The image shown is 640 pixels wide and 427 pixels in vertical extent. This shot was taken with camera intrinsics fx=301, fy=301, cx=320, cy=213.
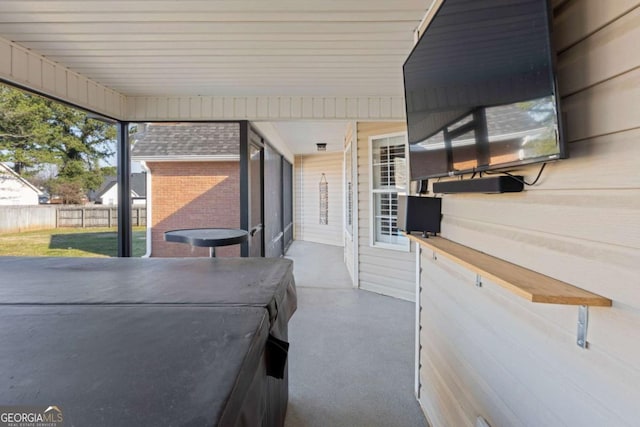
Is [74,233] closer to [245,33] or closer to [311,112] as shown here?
[311,112]

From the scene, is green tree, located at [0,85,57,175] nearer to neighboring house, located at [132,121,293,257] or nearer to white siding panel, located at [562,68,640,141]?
neighboring house, located at [132,121,293,257]

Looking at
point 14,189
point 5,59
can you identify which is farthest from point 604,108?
point 14,189

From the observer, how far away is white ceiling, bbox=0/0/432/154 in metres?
2.01

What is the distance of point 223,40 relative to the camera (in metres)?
2.42

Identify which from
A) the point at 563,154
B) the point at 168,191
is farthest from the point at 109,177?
the point at 563,154

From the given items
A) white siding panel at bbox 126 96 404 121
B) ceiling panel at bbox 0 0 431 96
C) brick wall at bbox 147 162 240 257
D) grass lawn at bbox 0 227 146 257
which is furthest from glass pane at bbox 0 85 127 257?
brick wall at bbox 147 162 240 257

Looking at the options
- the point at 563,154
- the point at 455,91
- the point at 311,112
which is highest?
the point at 311,112

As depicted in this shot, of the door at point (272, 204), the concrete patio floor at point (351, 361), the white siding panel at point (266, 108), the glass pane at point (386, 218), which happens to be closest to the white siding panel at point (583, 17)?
the concrete patio floor at point (351, 361)

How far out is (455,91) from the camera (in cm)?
134

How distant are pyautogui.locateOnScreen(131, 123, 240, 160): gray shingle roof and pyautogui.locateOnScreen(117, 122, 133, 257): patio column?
2.64m

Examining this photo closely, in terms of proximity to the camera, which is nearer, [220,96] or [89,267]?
[89,267]

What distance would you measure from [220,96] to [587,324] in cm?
396

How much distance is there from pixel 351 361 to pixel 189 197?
5.53m

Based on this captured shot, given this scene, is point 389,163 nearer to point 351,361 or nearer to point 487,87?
point 351,361
